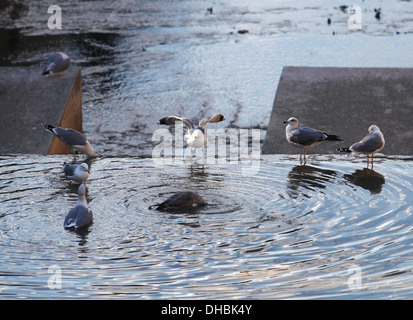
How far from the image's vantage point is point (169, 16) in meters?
17.4

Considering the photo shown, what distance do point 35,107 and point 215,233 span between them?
5000 millimetres

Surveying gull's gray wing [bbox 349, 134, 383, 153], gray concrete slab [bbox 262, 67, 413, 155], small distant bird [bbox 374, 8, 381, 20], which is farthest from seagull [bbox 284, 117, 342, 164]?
small distant bird [bbox 374, 8, 381, 20]

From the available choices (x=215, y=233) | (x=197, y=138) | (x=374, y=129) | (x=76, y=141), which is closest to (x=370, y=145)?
(x=374, y=129)

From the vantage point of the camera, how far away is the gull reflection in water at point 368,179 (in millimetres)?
6727

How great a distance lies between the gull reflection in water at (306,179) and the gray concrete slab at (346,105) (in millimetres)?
1387

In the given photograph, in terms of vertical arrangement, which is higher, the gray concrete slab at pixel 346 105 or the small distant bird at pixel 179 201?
the gray concrete slab at pixel 346 105

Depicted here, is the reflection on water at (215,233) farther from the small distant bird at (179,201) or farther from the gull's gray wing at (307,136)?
the gull's gray wing at (307,136)

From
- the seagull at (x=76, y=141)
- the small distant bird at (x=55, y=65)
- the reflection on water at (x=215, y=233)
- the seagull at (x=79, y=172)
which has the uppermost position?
the small distant bird at (x=55, y=65)

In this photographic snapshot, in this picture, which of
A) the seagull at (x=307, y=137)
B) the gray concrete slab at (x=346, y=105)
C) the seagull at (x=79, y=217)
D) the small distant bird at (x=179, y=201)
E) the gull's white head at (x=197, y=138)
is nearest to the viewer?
the seagull at (x=79, y=217)

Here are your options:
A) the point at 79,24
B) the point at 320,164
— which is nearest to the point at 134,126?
the point at 320,164

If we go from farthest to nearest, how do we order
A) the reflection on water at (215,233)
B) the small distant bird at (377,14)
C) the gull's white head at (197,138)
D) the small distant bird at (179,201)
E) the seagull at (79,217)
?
1. the small distant bird at (377,14)
2. the gull's white head at (197,138)
3. the small distant bird at (179,201)
4. the seagull at (79,217)
5. the reflection on water at (215,233)

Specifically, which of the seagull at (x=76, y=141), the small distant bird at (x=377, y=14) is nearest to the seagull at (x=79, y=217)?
the seagull at (x=76, y=141)

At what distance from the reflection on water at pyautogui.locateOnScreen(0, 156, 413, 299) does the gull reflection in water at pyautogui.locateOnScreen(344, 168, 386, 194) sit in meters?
0.01

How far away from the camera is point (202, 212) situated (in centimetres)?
602
